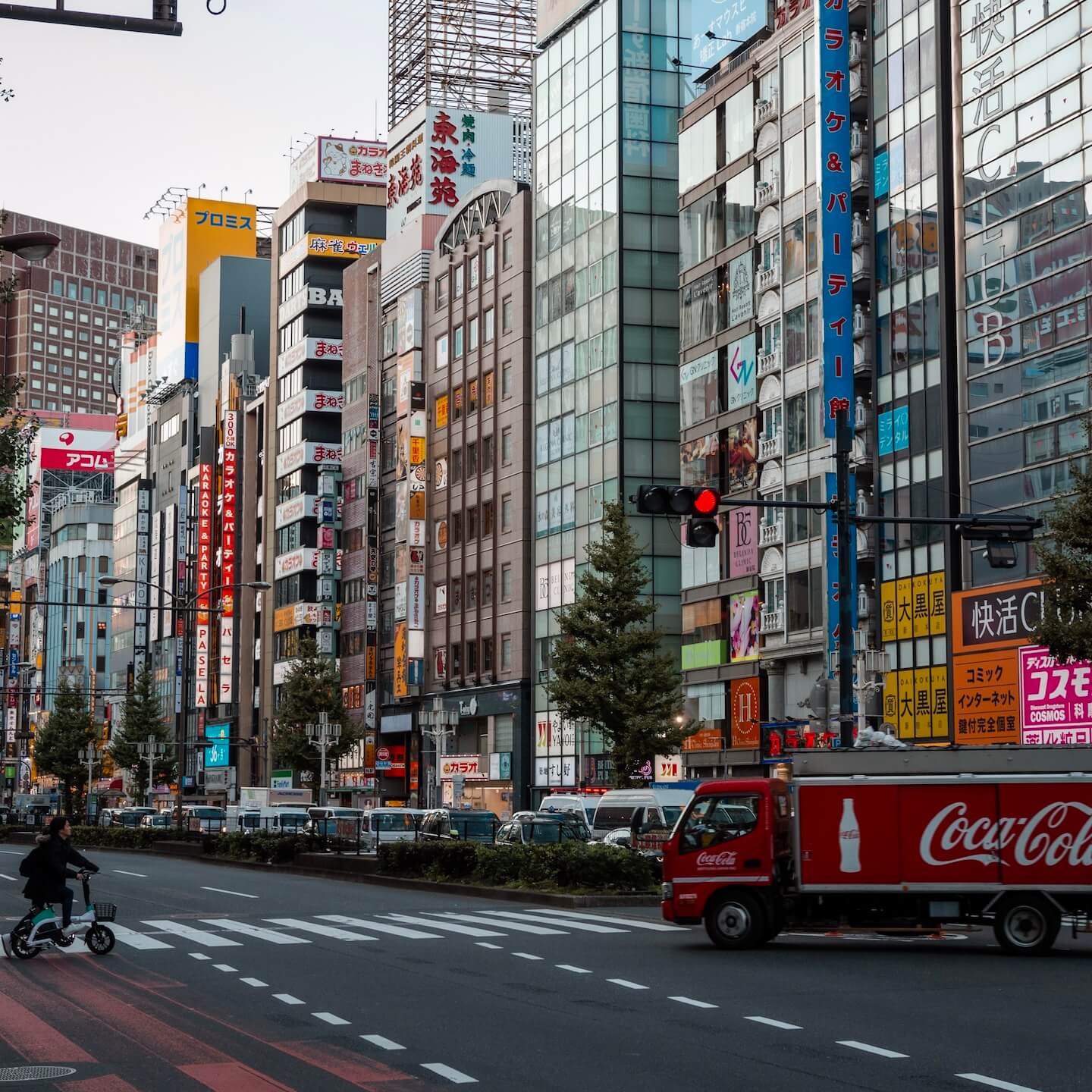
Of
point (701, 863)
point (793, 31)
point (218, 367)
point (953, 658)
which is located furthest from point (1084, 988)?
point (218, 367)

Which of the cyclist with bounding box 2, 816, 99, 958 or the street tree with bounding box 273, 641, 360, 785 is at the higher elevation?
the street tree with bounding box 273, 641, 360, 785

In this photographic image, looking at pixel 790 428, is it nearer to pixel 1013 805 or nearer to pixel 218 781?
pixel 1013 805

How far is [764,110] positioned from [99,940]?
55506 millimetres

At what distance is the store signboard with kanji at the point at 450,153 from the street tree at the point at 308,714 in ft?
89.5

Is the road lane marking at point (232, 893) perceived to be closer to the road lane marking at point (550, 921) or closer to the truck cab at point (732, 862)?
the road lane marking at point (550, 921)

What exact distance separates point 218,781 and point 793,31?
265ft

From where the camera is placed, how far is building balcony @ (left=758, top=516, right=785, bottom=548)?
6900cm

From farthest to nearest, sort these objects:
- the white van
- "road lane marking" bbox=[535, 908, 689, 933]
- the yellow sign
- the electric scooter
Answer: the yellow sign
the white van
"road lane marking" bbox=[535, 908, 689, 933]
the electric scooter

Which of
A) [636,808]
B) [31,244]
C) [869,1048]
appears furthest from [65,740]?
[869,1048]

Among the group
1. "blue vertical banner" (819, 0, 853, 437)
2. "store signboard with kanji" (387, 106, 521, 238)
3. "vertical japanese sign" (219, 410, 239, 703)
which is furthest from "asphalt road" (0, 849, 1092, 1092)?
"vertical japanese sign" (219, 410, 239, 703)

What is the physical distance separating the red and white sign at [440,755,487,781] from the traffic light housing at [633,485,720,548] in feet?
221

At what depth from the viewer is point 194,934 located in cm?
2758

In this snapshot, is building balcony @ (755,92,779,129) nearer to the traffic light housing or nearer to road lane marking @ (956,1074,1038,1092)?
the traffic light housing

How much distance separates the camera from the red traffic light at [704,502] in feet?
79.0
